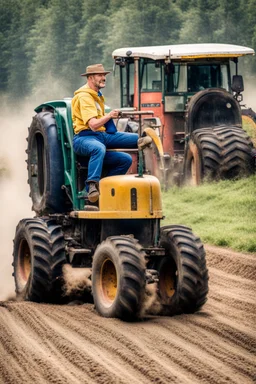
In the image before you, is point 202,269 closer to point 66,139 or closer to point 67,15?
point 66,139

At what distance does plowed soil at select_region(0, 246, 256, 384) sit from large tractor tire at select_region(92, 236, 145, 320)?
136 mm

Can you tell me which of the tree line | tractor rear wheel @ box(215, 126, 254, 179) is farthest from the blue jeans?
the tree line

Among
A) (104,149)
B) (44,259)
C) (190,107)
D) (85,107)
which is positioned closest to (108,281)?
(44,259)

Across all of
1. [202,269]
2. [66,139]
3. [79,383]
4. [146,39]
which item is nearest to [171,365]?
[79,383]

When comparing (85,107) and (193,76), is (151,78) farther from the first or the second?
(85,107)

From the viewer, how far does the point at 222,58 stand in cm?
2156

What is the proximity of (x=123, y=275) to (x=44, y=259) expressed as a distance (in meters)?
1.54

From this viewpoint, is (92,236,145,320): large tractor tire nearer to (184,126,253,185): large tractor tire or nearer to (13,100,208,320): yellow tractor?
(13,100,208,320): yellow tractor

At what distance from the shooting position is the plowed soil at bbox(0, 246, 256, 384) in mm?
7250

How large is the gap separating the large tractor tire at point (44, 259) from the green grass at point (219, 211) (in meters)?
3.94

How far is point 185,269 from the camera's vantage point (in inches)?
368

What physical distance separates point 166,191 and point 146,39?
39.6 m

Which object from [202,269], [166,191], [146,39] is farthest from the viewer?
[146,39]

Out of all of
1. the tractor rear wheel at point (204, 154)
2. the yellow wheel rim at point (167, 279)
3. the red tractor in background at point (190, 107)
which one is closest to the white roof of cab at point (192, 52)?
the red tractor in background at point (190, 107)
